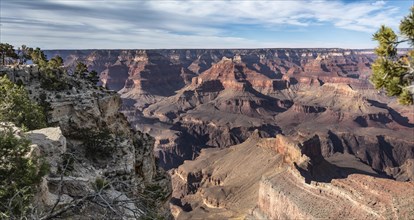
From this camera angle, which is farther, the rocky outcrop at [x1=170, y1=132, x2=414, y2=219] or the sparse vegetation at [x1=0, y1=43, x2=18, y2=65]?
the sparse vegetation at [x1=0, y1=43, x2=18, y2=65]

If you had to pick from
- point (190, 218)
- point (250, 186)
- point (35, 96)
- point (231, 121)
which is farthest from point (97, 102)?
point (231, 121)

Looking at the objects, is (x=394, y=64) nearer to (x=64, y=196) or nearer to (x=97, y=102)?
(x=64, y=196)

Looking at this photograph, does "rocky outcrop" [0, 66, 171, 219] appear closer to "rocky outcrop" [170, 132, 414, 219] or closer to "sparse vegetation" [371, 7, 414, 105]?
"sparse vegetation" [371, 7, 414, 105]

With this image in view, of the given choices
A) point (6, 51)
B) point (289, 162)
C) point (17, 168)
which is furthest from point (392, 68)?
point (289, 162)

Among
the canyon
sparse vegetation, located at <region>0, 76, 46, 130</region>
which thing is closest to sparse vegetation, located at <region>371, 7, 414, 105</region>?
the canyon

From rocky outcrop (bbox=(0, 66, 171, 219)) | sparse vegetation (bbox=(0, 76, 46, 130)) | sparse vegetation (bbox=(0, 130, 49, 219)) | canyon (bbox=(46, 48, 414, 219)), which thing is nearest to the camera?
sparse vegetation (bbox=(0, 130, 49, 219))

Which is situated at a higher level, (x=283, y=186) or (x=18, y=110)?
(x=18, y=110)

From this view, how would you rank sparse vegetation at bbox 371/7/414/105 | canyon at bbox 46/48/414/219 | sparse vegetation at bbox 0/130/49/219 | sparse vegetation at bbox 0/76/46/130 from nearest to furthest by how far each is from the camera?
sparse vegetation at bbox 0/130/49/219 < sparse vegetation at bbox 371/7/414/105 < sparse vegetation at bbox 0/76/46/130 < canyon at bbox 46/48/414/219

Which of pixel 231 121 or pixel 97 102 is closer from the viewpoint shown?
pixel 97 102

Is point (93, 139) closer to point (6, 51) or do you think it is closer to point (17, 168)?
point (17, 168)
